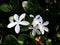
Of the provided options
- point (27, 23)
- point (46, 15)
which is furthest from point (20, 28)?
point (46, 15)

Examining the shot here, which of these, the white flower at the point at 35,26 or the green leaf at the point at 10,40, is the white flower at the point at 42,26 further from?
the green leaf at the point at 10,40

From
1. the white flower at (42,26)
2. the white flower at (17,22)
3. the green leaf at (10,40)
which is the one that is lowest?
the green leaf at (10,40)

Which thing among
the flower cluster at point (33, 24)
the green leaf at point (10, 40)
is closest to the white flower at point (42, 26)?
the flower cluster at point (33, 24)

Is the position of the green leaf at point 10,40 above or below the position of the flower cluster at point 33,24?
below

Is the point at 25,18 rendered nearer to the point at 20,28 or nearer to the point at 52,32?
the point at 20,28

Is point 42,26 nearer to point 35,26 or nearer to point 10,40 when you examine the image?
point 35,26

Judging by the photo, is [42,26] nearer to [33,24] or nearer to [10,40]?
[33,24]

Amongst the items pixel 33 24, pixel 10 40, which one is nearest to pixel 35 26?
pixel 33 24

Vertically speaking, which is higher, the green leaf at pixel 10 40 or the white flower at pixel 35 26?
the white flower at pixel 35 26

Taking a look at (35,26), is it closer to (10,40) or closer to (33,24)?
(33,24)

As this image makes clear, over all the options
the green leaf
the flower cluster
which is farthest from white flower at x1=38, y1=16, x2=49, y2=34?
the green leaf

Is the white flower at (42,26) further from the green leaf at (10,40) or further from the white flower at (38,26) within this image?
the green leaf at (10,40)
